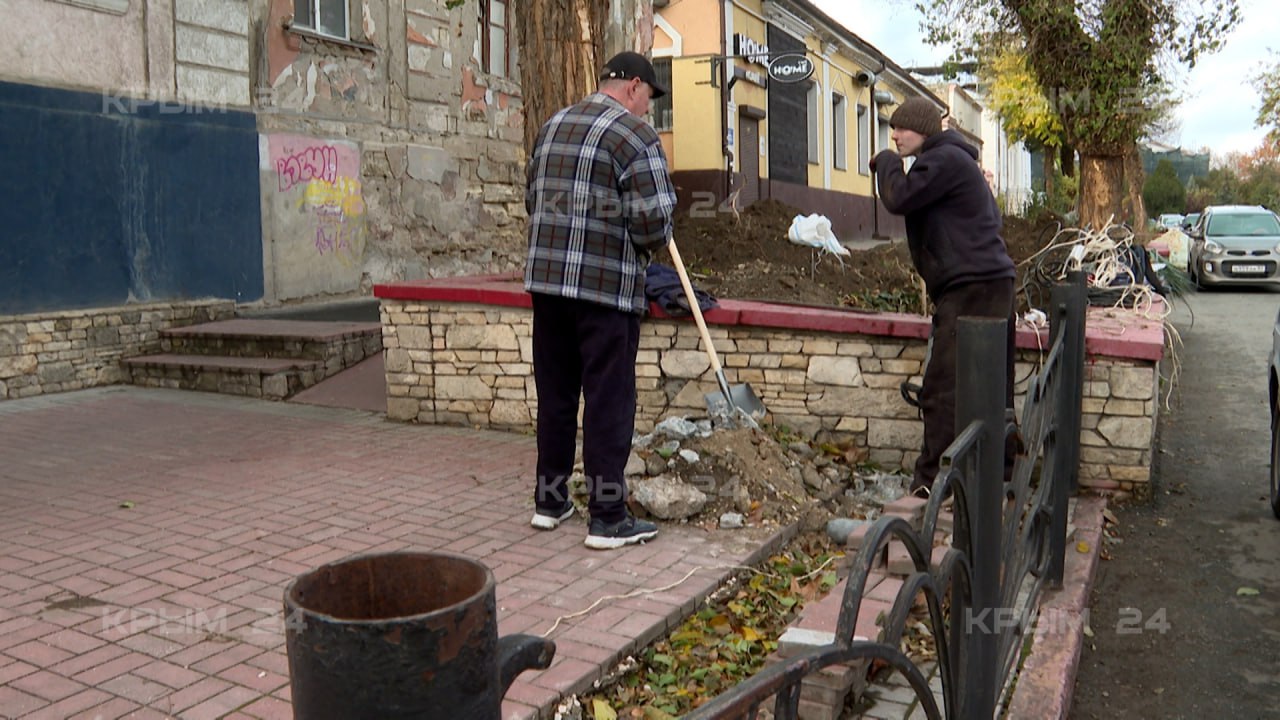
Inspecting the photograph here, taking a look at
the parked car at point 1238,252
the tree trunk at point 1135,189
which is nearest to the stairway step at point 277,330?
the tree trunk at point 1135,189

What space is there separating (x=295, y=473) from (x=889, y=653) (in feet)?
15.9

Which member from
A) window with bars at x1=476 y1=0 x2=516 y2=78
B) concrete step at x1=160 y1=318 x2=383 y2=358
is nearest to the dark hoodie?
concrete step at x1=160 y1=318 x2=383 y2=358

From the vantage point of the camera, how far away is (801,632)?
329cm

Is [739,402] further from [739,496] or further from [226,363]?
[226,363]

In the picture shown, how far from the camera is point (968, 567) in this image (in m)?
2.46

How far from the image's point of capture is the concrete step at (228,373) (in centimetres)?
898

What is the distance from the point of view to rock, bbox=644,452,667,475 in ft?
17.5

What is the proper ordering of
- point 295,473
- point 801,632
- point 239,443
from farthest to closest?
point 239,443 < point 295,473 < point 801,632

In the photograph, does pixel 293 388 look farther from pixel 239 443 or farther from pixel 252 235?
pixel 252 235

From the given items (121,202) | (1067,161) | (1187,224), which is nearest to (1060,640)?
(121,202)

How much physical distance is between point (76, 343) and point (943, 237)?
25.6ft

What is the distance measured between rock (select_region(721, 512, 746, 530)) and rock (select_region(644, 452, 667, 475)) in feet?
1.43

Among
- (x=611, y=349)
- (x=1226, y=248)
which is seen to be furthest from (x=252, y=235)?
(x=1226, y=248)

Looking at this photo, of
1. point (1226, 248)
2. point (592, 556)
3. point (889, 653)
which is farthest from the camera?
point (1226, 248)
